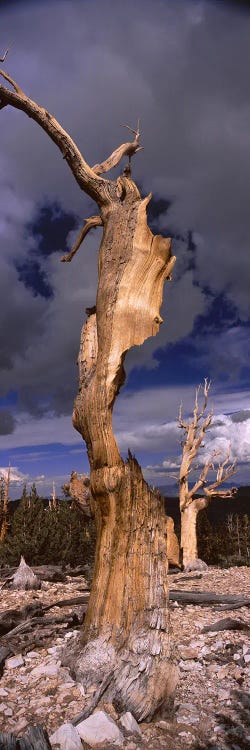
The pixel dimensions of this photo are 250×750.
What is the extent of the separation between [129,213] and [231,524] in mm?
17291

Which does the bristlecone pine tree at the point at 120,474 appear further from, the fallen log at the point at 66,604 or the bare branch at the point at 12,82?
the fallen log at the point at 66,604

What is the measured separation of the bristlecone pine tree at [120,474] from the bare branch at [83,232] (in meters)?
0.19

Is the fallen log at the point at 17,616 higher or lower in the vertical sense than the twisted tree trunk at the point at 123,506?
lower

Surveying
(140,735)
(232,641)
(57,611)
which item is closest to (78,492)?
(57,611)

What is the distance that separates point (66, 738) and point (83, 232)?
4481 mm

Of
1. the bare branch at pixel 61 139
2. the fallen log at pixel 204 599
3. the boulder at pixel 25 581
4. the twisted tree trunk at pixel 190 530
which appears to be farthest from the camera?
the twisted tree trunk at pixel 190 530

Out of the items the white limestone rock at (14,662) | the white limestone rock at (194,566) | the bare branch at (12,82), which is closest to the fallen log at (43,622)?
the white limestone rock at (14,662)

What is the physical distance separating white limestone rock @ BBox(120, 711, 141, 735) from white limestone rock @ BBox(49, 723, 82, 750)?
0.40m

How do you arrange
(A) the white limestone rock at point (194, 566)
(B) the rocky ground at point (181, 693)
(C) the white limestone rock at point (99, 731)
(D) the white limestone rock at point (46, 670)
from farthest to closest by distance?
(A) the white limestone rock at point (194, 566), (D) the white limestone rock at point (46, 670), (B) the rocky ground at point (181, 693), (C) the white limestone rock at point (99, 731)

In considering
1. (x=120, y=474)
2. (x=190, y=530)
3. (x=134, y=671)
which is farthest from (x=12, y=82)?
(x=190, y=530)

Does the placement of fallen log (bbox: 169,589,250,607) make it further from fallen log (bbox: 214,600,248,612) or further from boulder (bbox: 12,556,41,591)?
boulder (bbox: 12,556,41,591)

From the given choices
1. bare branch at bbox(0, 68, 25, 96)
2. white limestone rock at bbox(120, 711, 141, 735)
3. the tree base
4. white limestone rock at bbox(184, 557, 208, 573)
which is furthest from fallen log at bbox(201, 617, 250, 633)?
white limestone rock at bbox(184, 557, 208, 573)

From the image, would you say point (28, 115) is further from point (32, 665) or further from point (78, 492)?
point (78, 492)

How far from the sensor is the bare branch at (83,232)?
538 cm
